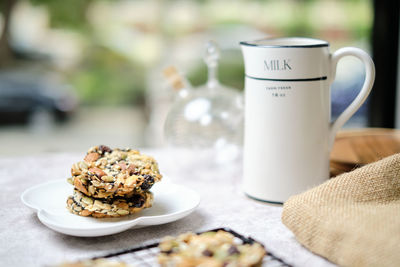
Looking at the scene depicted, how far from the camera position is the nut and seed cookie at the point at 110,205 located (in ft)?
2.10

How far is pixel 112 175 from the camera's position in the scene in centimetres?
64

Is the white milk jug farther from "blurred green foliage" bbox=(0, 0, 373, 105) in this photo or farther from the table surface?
"blurred green foliage" bbox=(0, 0, 373, 105)

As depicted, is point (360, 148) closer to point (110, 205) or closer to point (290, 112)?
point (290, 112)

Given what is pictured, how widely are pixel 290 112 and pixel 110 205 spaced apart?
0.96 feet

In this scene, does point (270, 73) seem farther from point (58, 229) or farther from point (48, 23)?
point (48, 23)

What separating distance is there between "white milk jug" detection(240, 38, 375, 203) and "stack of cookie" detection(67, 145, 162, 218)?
0.18m

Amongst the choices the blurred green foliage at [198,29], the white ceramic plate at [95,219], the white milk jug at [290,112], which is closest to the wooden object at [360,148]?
the white milk jug at [290,112]

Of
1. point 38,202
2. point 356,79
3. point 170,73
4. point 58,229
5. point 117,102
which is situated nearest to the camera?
point 58,229

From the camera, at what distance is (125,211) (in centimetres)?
64

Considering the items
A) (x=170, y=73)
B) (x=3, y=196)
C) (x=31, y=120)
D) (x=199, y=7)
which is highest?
(x=199, y=7)

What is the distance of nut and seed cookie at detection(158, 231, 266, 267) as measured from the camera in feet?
1.66

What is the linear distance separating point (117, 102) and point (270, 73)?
1739 millimetres

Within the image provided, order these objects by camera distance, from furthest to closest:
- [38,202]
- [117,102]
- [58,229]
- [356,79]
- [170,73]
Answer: [117,102] < [356,79] < [170,73] < [38,202] < [58,229]

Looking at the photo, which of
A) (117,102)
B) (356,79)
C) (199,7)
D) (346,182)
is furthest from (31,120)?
(346,182)
